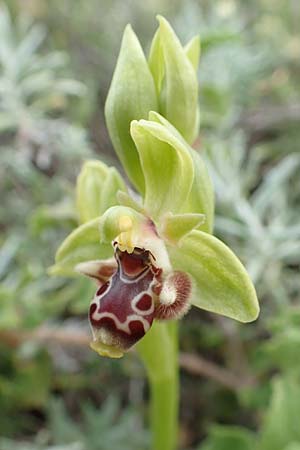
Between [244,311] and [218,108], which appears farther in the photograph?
[218,108]

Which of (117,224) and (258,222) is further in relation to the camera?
(258,222)

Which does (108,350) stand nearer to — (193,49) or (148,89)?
(148,89)

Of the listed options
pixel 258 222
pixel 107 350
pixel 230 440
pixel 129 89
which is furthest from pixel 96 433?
pixel 129 89

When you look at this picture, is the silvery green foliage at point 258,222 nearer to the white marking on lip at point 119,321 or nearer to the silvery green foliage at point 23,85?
the silvery green foliage at point 23,85

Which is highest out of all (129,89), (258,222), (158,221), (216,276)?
(258,222)

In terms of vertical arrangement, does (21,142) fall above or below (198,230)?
above

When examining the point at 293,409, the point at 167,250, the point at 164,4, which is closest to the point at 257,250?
the point at 293,409

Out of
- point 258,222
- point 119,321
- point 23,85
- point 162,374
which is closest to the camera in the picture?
point 119,321

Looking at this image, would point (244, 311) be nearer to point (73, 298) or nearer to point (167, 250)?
point (167, 250)
